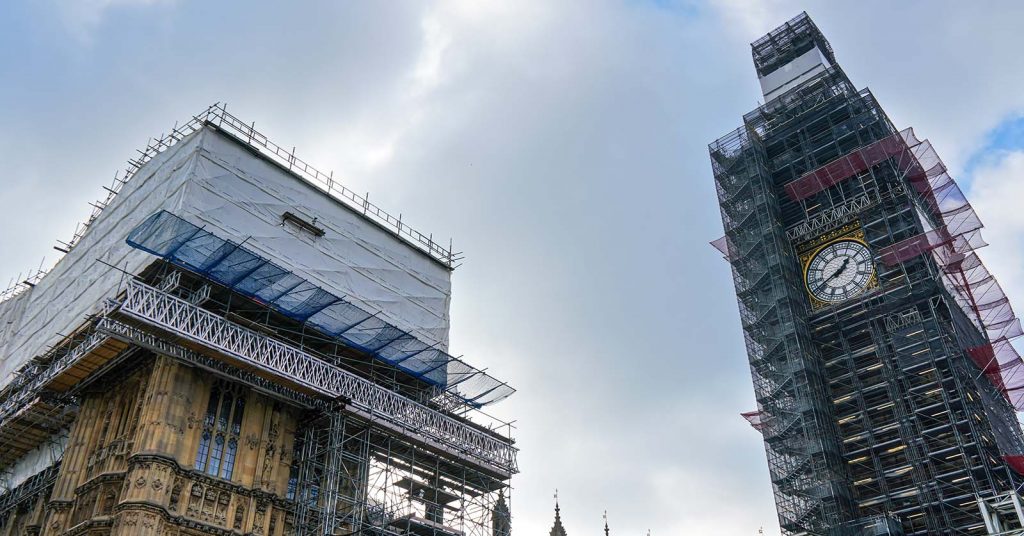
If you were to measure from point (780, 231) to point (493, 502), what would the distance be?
33830 millimetres

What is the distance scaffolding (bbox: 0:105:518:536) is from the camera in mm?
42875

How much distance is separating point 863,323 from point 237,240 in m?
43.3

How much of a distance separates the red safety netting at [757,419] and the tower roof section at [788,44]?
118ft

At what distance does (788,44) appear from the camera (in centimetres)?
8744

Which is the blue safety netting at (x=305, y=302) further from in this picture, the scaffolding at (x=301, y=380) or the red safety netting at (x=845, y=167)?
the red safety netting at (x=845, y=167)

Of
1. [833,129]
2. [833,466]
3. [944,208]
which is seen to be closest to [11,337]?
[833,466]

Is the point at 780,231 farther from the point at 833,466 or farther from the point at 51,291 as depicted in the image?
the point at 51,291

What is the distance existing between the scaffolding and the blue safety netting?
0.27 ft

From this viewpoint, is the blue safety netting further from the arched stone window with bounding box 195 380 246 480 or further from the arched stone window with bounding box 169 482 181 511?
Result: the arched stone window with bounding box 169 482 181 511

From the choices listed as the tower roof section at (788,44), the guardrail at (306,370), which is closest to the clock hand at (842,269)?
the tower roof section at (788,44)

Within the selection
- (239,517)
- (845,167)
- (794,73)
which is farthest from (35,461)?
(794,73)

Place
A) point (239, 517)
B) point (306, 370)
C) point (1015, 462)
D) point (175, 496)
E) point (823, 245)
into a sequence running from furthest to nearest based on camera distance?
point (823, 245) → point (1015, 462) → point (306, 370) → point (239, 517) → point (175, 496)

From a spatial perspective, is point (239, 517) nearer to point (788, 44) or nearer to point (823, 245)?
point (823, 245)

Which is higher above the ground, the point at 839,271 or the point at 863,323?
the point at 839,271
